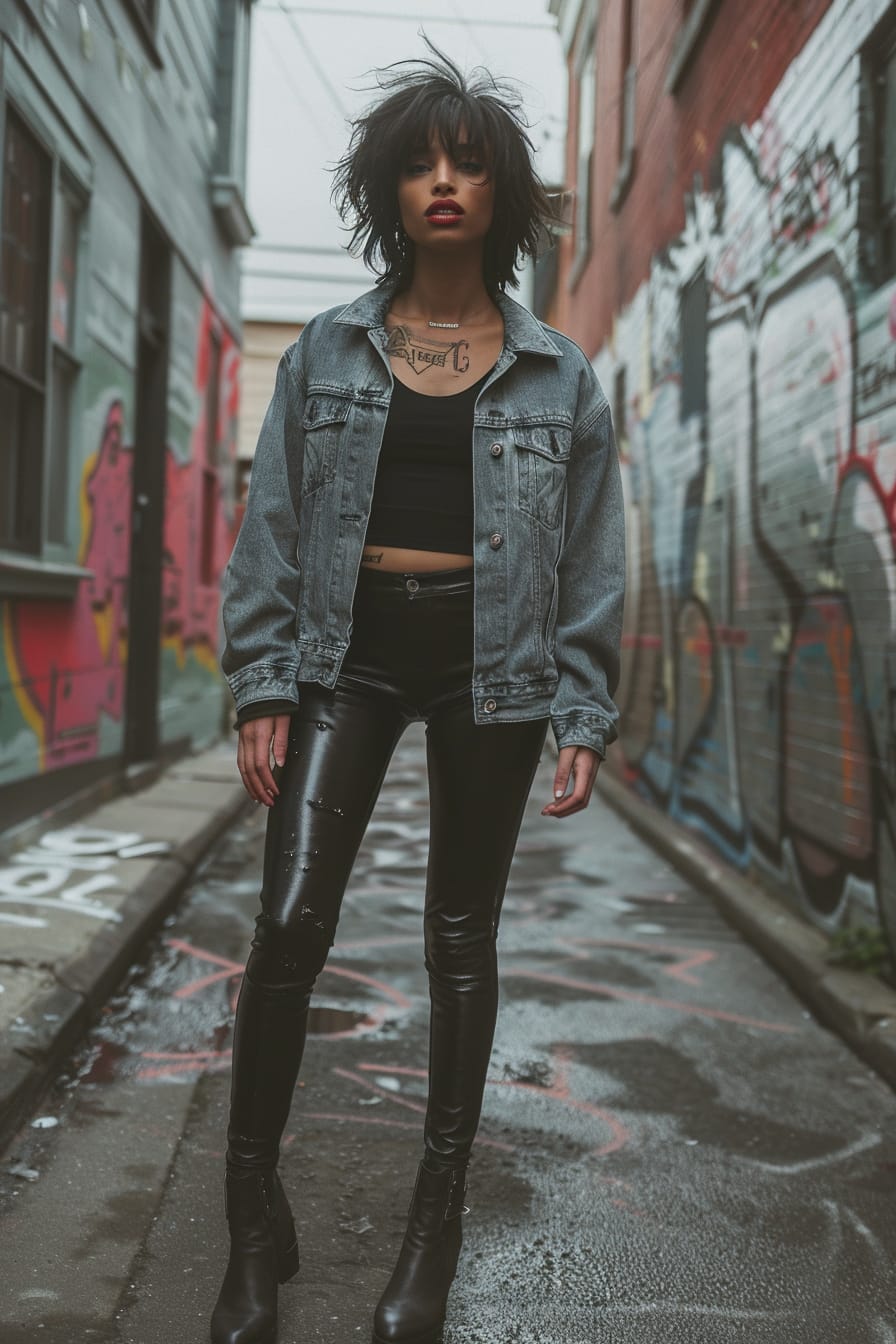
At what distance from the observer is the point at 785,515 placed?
584 cm

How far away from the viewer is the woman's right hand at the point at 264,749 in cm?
225

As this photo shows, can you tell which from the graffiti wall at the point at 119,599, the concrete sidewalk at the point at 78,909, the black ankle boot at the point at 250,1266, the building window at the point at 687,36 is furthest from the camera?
the building window at the point at 687,36

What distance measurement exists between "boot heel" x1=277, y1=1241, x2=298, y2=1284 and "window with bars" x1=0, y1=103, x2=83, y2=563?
420cm

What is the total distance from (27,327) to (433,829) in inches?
181

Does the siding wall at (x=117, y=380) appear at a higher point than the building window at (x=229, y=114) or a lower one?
lower

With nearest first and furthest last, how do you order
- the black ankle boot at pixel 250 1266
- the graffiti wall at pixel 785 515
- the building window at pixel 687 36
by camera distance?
the black ankle boot at pixel 250 1266
the graffiti wall at pixel 785 515
the building window at pixel 687 36

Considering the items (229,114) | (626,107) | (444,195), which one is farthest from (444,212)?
(229,114)

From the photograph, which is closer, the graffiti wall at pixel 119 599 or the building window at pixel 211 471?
the graffiti wall at pixel 119 599

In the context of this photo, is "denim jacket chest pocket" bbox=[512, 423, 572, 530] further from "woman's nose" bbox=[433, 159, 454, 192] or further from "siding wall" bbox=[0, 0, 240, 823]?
"siding wall" bbox=[0, 0, 240, 823]

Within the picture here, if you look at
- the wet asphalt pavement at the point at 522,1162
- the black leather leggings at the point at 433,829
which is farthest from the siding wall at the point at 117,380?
the black leather leggings at the point at 433,829

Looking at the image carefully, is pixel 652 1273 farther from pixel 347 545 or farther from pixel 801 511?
pixel 801 511

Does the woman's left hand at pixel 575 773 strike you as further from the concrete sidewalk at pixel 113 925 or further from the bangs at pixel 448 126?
the concrete sidewalk at pixel 113 925

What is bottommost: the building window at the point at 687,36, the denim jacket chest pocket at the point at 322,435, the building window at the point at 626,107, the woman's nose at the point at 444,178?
the denim jacket chest pocket at the point at 322,435

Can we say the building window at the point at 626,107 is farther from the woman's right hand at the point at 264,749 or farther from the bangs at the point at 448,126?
the woman's right hand at the point at 264,749
